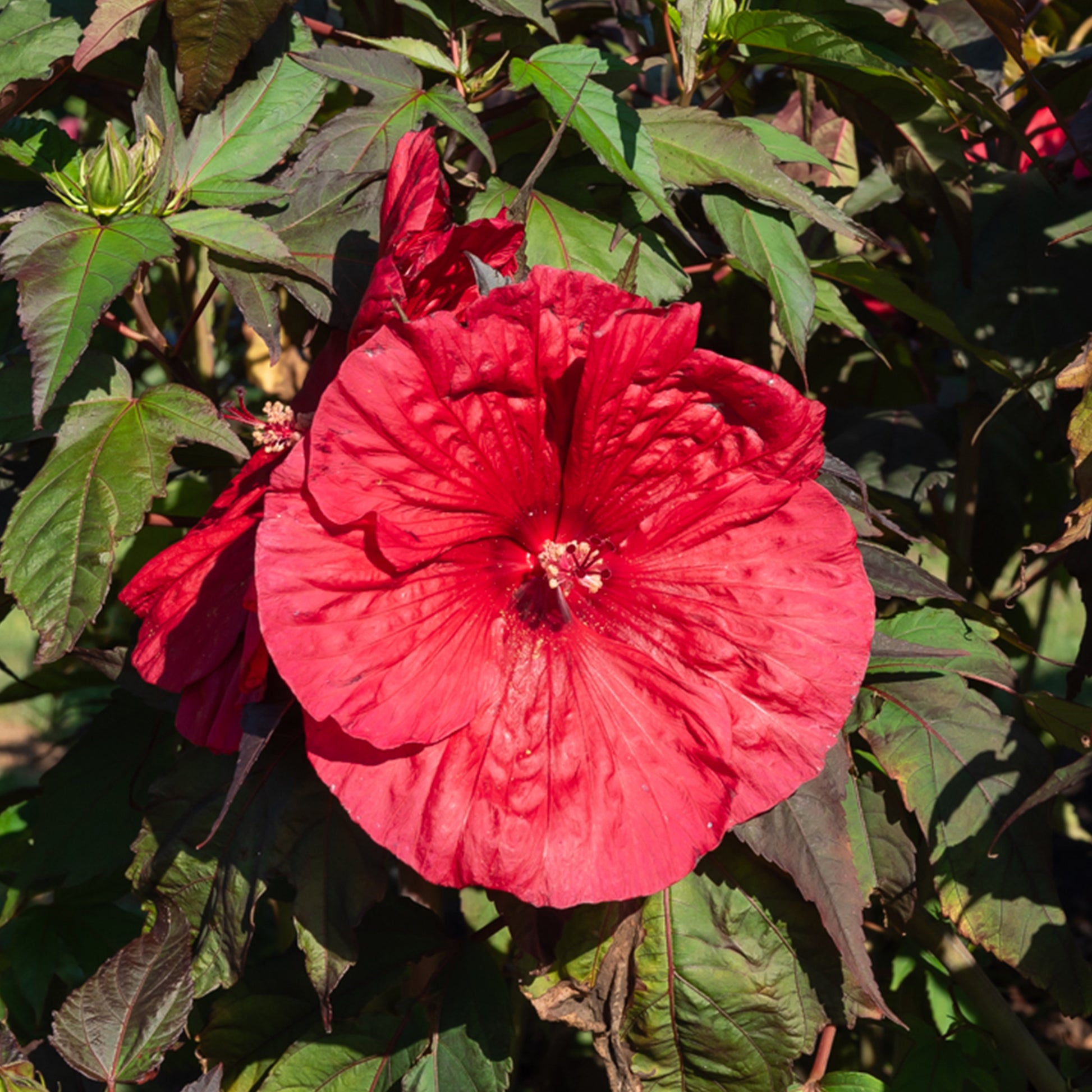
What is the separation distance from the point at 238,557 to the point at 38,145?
45 centimetres

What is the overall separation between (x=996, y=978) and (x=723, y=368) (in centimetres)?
148

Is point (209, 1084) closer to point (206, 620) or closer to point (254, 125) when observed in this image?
Answer: point (206, 620)

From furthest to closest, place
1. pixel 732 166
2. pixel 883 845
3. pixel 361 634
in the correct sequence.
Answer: pixel 883 845
pixel 732 166
pixel 361 634

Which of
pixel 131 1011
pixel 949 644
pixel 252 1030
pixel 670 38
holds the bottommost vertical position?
pixel 252 1030

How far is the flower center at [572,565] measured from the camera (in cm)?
95

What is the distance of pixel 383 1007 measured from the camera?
1.35 meters

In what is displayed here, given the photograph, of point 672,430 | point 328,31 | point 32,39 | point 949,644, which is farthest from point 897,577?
point 32,39

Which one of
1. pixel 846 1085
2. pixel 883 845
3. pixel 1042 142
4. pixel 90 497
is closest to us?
pixel 90 497

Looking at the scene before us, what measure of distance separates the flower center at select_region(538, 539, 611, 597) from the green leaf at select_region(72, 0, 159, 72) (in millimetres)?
563

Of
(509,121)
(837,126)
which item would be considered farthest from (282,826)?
(837,126)

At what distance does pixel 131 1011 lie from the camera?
0.98 meters

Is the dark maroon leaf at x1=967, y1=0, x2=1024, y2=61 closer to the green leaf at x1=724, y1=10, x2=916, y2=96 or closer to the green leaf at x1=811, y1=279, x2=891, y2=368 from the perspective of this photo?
the green leaf at x1=724, y1=10, x2=916, y2=96

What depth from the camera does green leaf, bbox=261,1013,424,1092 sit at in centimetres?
118

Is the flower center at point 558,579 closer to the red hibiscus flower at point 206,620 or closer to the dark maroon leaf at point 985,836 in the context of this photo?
the red hibiscus flower at point 206,620
